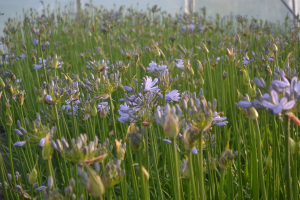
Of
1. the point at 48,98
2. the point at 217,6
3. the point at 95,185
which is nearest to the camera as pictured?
the point at 95,185

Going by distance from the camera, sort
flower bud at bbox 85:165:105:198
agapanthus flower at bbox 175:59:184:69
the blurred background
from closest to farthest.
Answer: flower bud at bbox 85:165:105:198, agapanthus flower at bbox 175:59:184:69, the blurred background

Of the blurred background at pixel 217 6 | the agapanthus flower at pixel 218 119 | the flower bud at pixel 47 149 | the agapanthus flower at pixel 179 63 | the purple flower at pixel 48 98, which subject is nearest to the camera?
the flower bud at pixel 47 149

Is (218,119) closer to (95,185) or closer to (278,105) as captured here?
(278,105)

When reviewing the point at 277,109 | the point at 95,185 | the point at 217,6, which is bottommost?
the point at 95,185

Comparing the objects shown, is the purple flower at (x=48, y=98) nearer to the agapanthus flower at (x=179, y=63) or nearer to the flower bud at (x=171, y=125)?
the flower bud at (x=171, y=125)

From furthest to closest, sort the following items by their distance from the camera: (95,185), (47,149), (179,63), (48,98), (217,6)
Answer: (217,6) < (179,63) < (48,98) < (47,149) < (95,185)

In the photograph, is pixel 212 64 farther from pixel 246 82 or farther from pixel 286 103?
pixel 286 103

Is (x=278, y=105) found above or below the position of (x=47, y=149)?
above

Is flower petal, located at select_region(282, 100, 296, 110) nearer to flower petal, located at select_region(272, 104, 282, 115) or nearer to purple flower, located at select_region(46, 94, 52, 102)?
flower petal, located at select_region(272, 104, 282, 115)

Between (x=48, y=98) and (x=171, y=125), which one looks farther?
(x=48, y=98)

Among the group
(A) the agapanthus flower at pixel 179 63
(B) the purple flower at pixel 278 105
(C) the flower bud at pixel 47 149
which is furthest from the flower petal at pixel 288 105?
(A) the agapanthus flower at pixel 179 63

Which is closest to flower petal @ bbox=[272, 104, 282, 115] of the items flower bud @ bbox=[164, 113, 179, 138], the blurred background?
flower bud @ bbox=[164, 113, 179, 138]

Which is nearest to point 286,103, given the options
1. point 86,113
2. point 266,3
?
point 86,113

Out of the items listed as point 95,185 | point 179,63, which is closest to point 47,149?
point 95,185
